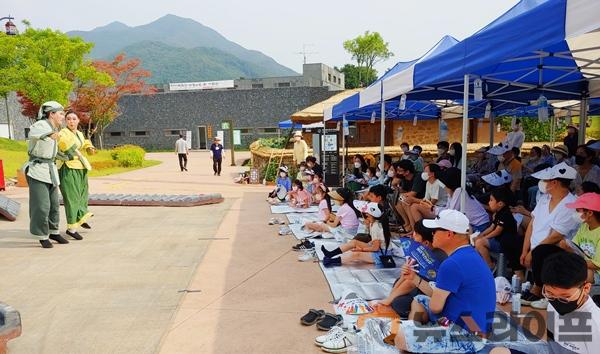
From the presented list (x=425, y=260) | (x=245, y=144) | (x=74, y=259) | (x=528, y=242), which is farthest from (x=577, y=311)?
(x=245, y=144)

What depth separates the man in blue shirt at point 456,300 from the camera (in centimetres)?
266

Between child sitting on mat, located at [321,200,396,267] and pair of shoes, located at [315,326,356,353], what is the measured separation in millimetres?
1773

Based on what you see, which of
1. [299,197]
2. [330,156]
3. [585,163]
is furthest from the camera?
[330,156]

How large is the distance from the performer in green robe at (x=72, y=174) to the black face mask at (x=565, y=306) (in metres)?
6.26

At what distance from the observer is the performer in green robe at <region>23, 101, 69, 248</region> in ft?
19.7

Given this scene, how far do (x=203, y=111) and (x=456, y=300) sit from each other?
110 feet

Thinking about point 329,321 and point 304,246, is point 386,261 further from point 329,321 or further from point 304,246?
point 329,321

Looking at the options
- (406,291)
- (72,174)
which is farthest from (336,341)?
(72,174)

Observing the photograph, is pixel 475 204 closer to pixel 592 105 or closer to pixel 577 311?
pixel 577 311

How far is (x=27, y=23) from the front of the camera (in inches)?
925

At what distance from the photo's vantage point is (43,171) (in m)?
6.03

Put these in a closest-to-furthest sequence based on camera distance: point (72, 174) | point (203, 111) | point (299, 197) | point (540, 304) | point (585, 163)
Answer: point (540, 304), point (585, 163), point (72, 174), point (299, 197), point (203, 111)

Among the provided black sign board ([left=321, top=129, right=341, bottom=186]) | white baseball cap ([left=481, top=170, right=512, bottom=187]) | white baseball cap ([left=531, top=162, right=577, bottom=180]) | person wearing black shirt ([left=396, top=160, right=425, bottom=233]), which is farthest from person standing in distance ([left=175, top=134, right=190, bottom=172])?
white baseball cap ([left=531, top=162, right=577, bottom=180])

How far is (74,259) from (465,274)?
4.87 m
